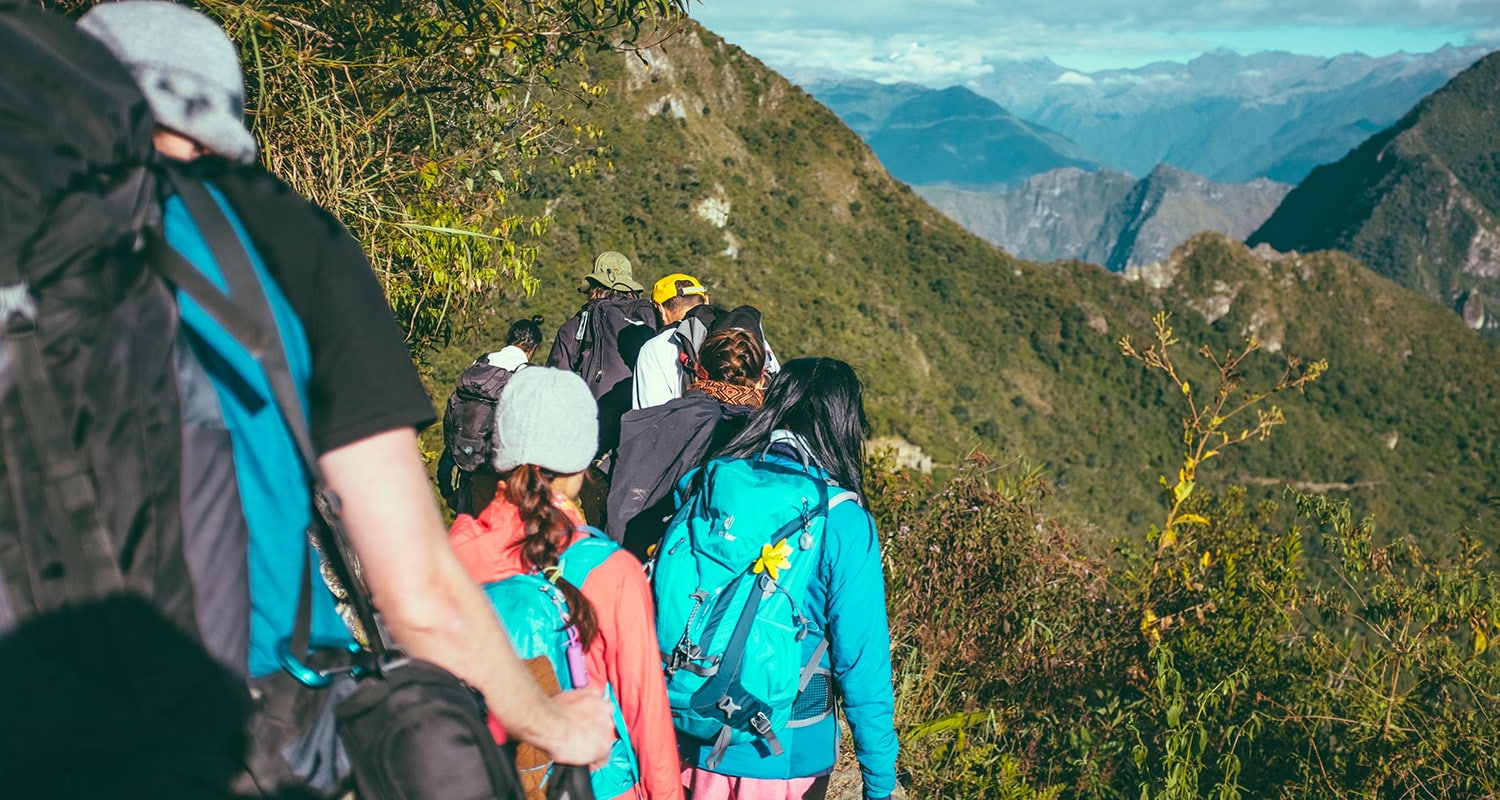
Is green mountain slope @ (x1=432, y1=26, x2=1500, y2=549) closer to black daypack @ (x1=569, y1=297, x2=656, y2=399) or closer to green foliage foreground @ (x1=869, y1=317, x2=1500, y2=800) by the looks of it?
black daypack @ (x1=569, y1=297, x2=656, y2=399)

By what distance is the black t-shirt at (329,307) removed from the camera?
40.1 inches

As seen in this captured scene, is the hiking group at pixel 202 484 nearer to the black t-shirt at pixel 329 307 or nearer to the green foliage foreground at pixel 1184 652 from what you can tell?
the black t-shirt at pixel 329 307

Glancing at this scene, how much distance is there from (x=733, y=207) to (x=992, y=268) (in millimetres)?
24724

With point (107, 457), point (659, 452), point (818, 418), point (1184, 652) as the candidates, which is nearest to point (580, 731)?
point (107, 457)

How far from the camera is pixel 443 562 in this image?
3.67 feet

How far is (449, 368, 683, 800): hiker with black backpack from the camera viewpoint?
5.78ft

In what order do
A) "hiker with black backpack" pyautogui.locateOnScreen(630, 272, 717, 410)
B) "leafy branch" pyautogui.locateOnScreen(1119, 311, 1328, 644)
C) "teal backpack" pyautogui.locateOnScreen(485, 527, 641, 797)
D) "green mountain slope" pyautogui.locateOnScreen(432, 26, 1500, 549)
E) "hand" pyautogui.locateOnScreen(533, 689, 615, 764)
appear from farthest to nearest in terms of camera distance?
"green mountain slope" pyautogui.locateOnScreen(432, 26, 1500, 549), "leafy branch" pyautogui.locateOnScreen(1119, 311, 1328, 644), "hiker with black backpack" pyautogui.locateOnScreen(630, 272, 717, 410), "teal backpack" pyautogui.locateOnScreen(485, 527, 641, 797), "hand" pyautogui.locateOnScreen(533, 689, 615, 764)

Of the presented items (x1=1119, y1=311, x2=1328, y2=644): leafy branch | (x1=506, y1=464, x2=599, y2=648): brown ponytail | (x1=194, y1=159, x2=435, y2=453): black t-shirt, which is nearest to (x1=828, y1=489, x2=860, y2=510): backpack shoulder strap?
(x1=506, y1=464, x2=599, y2=648): brown ponytail

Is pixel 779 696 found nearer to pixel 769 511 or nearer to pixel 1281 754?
pixel 769 511

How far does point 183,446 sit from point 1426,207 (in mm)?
173012

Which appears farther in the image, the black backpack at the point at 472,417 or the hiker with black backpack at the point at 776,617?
the black backpack at the point at 472,417

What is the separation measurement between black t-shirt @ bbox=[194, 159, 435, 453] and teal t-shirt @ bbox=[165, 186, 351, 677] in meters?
0.02

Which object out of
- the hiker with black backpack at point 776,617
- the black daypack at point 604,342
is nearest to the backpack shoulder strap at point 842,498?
the hiker with black backpack at point 776,617

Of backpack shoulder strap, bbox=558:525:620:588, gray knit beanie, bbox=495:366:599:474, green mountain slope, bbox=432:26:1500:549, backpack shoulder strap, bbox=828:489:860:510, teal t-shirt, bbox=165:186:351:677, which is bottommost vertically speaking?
green mountain slope, bbox=432:26:1500:549
